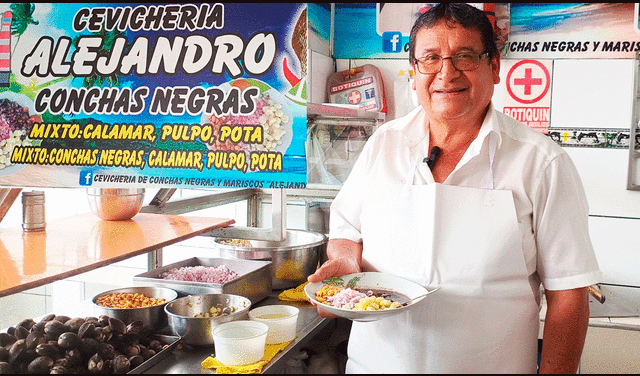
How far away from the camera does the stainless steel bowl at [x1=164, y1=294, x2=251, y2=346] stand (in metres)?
1.87

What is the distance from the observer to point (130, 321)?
75.8 inches

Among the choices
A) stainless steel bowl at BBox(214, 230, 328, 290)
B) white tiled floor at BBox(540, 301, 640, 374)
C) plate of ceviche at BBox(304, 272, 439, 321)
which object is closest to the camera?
plate of ceviche at BBox(304, 272, 439, 321)

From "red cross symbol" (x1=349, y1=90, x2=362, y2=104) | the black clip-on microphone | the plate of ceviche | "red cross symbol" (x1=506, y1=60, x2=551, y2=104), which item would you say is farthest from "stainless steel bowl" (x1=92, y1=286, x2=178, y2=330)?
"red cross symbol" (x1=506, y1=60, x2=551, y2=104)

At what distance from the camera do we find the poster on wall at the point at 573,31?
3842 mm

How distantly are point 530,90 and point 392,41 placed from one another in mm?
1124

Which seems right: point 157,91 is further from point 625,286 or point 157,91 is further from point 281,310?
point 625,286

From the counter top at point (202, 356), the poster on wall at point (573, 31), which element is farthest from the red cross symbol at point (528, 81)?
the counter top at point (202, 356)

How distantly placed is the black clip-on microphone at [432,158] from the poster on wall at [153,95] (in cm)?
44

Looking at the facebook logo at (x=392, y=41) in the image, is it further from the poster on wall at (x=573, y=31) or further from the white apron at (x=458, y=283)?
the white apron at (x=458, y=283)

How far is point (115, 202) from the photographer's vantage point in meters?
2.39

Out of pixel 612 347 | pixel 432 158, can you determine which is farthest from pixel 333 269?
pixel 612 347

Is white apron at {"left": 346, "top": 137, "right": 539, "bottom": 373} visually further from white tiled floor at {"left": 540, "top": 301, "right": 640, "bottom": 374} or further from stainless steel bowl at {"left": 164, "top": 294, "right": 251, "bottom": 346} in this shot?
white tiled floor at {"left": 540, "top": 301, "right": 640, "bottom": 374}

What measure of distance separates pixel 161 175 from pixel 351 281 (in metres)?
0.65

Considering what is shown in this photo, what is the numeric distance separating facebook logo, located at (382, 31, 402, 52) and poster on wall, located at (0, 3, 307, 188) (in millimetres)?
Answer: 3092
